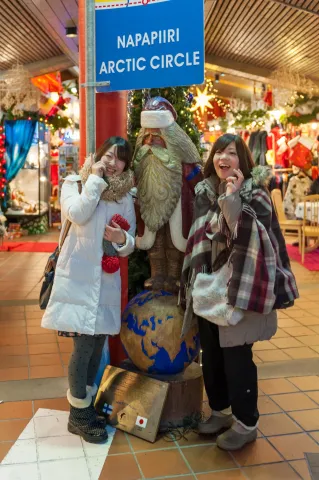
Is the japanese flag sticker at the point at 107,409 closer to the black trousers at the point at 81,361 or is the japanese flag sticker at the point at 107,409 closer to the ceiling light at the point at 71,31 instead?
the black trousers at the point at 81,361

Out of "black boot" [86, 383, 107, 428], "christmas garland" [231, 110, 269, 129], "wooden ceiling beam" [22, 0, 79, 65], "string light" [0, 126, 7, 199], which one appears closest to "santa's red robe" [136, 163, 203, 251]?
"black boot" [86, 383, 107, 428]

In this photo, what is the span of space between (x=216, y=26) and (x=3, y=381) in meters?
6.87

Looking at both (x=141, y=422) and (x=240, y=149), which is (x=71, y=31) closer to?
(x=240, y=149)

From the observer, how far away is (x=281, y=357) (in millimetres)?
4027

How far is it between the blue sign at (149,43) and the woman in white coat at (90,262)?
14.2 inches

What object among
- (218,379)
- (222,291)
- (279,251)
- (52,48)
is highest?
(52,48)

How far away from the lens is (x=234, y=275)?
8.09 feet

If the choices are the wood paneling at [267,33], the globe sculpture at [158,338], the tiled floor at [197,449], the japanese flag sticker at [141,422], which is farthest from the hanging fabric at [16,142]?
the japanese flag sticker at [141,422]

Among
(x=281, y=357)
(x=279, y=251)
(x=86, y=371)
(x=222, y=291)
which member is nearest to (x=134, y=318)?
(x=86, y=371)

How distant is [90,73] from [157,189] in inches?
26.4

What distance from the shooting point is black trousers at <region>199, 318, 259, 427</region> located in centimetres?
258

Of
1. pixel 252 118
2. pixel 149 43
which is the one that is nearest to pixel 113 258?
pixel 149 43

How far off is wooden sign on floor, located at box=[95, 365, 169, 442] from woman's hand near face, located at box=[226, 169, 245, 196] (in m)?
1.01

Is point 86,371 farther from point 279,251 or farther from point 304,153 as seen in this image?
point 304,153
